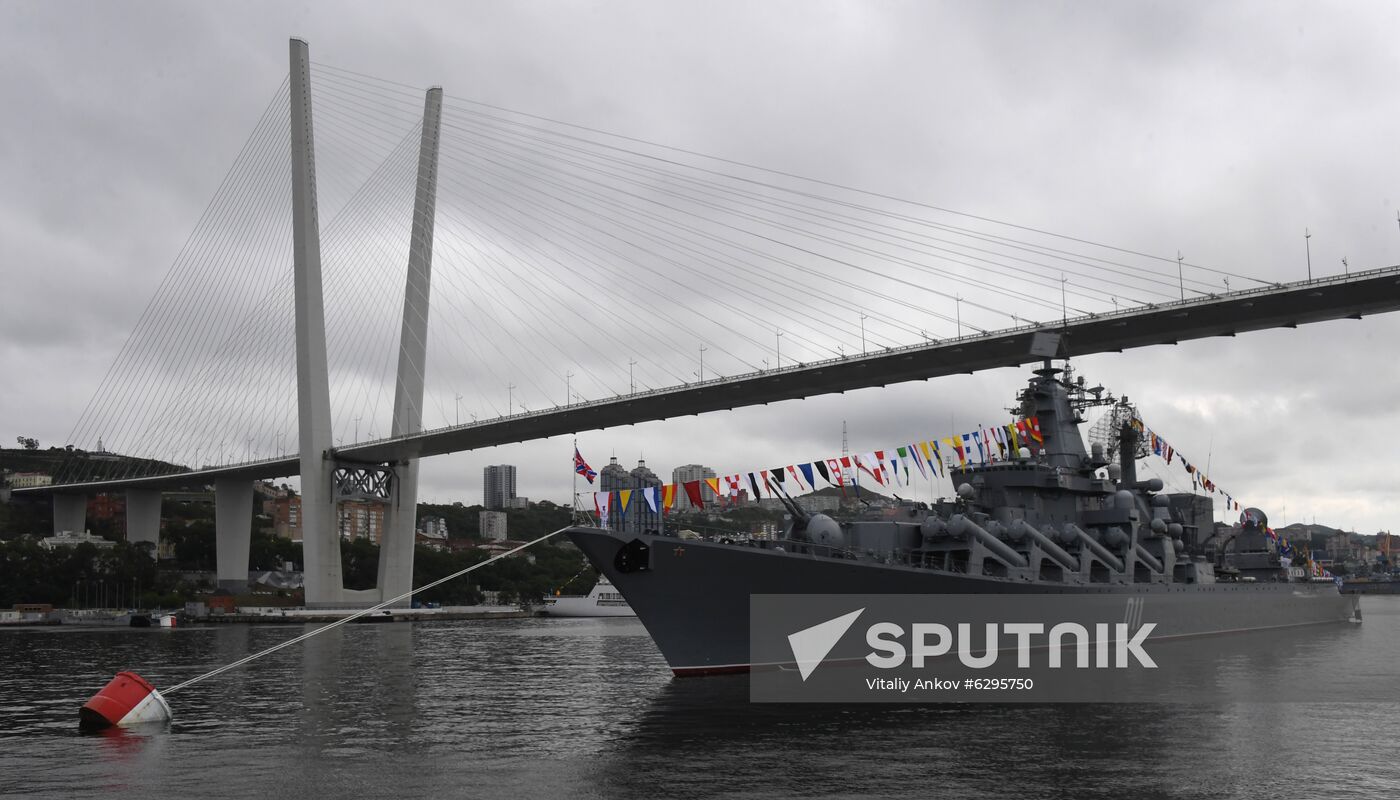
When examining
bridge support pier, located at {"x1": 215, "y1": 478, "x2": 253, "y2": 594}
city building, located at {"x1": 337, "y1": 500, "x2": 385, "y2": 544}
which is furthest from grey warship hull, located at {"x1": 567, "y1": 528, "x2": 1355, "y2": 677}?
city building, located at {"x1": 337, "y1": 500, "x2": 385, "y2": 544}

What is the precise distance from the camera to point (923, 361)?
140ft

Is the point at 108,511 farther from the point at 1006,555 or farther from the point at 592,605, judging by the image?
the point at 1006,555

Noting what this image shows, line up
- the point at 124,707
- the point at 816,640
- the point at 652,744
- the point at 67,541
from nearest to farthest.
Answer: the point at 652,744
the point at 124,707
the point at 816,640
the point at 67,541

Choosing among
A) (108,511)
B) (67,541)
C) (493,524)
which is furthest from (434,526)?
(67,541)

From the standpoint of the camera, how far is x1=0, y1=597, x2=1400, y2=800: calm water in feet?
40.7

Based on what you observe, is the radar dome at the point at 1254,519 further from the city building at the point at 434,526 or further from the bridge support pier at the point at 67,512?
the city building at the point at 434,526

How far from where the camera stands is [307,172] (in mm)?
49219

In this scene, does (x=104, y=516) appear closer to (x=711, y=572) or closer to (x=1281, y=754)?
(x=711, y=572)

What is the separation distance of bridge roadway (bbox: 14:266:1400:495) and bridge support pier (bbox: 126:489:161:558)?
1254 centimetres

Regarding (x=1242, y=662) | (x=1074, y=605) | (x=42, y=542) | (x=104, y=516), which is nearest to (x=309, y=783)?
(x=1074, y=605)

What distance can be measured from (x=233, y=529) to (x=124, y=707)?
50.5 meters

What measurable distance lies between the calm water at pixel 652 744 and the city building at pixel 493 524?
4979 inches

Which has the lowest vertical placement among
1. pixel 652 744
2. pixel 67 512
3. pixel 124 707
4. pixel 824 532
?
pixel 652 744

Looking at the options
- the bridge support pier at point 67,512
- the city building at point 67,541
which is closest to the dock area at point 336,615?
the city building at point 67,541
